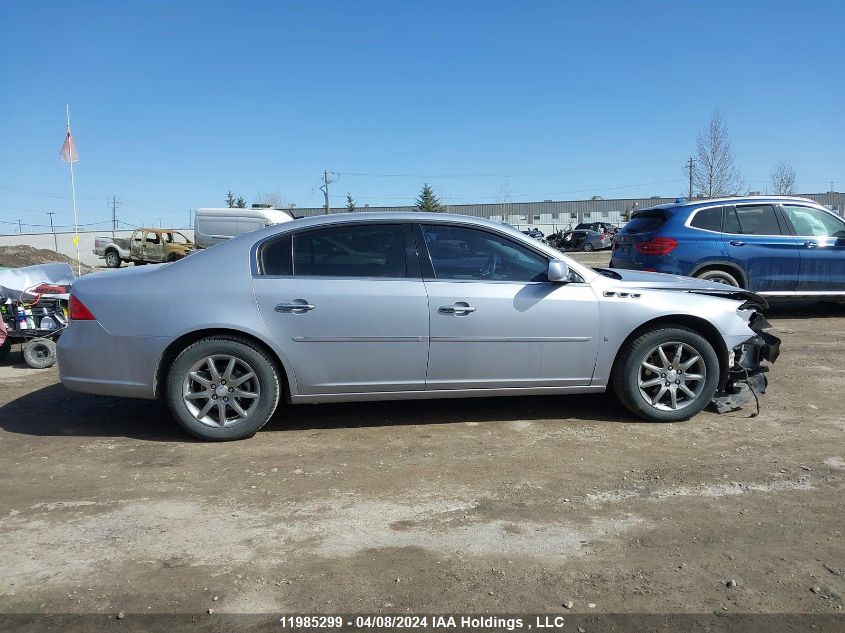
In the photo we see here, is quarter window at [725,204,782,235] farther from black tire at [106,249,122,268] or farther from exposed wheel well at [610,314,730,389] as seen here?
black tire at [106,249,122,268]

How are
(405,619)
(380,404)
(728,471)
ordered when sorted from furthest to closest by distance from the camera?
(380,404) → (728,471) → (405,619)

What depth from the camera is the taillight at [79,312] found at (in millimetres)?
4441

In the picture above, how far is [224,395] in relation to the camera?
14.4 ft

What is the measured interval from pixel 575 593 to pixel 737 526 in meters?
1.06

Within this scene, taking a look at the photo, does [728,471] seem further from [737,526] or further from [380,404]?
[380,404]

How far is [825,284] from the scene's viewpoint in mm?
8617

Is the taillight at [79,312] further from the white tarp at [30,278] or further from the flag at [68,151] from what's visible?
the flag at [68,151]

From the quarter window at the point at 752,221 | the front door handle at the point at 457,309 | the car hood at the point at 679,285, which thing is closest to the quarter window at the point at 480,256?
the front door handle at the point at 457,309

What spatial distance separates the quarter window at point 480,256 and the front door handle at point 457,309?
0.23 metres

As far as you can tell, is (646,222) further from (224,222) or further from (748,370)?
(224,222)

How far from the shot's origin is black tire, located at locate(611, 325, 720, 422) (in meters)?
4.65

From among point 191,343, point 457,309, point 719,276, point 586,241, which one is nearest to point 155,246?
point 586,241

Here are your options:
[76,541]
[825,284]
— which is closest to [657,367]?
[76,541]

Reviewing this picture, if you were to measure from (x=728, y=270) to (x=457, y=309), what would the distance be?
18.6 ft
